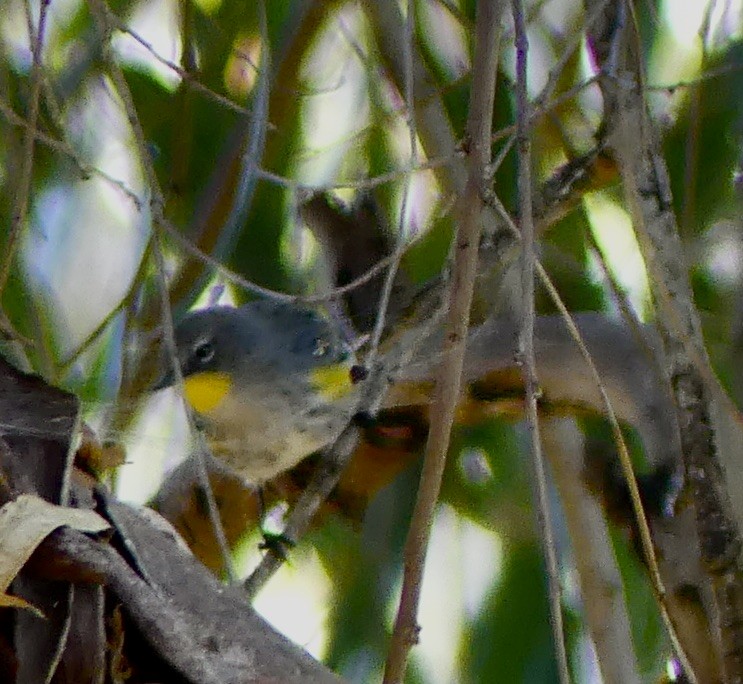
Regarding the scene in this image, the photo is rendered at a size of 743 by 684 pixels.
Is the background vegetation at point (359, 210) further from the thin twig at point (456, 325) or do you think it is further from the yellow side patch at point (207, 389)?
the thin twig at point (456, 325)

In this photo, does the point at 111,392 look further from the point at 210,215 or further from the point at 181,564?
the point at 181,564

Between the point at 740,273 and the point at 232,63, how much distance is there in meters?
0.66

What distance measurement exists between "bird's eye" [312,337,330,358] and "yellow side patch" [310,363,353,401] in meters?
0.02

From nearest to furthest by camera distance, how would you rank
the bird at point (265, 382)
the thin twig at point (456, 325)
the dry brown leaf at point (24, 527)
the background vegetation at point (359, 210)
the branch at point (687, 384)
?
the dry brown leaf at point (24, 527)
the thin twig at point (456, 325)
the branch at point (687, 384)
the background vegetation at point (359, 210)
the bird at point (265, 382)

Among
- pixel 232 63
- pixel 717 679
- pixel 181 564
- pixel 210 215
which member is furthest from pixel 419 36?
pixel 181 564

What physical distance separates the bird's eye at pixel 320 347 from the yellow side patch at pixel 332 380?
2cm

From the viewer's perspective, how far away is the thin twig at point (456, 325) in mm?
625

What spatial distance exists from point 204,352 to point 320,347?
6.2 inches

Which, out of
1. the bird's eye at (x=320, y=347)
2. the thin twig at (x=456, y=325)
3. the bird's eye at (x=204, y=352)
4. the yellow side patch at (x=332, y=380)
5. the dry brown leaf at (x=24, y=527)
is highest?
the bird's eye at (x=320, y=347)

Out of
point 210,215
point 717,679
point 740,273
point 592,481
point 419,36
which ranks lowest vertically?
point 717,679

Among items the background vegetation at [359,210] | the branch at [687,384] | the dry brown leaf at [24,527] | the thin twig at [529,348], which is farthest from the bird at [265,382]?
the dry brown leaf at [24,527]

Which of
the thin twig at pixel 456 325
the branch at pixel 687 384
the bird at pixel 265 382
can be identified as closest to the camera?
the thin twig at pixel 456 325

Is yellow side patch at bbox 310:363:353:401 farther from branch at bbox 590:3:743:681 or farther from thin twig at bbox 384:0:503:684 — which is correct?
thin twig at bbox 384:0:503:684

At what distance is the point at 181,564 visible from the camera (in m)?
0.61
